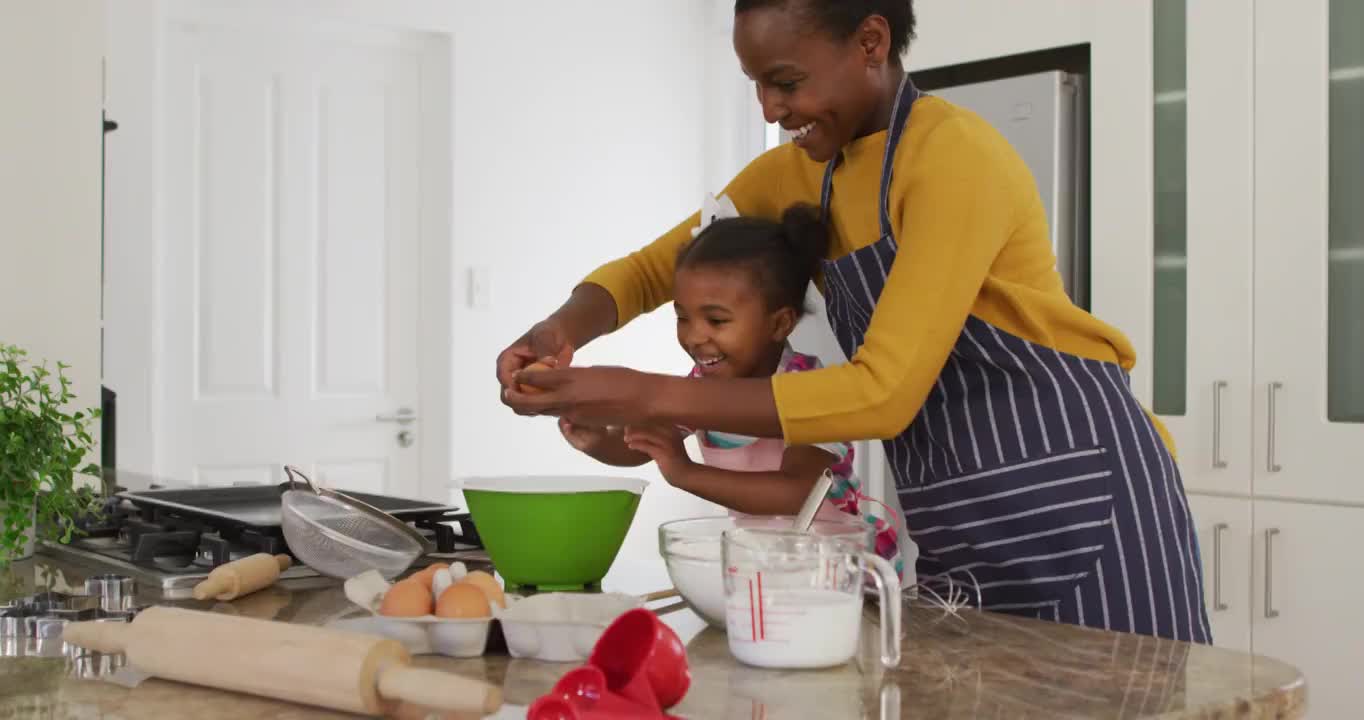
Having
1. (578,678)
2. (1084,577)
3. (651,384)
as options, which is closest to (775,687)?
(578,678)

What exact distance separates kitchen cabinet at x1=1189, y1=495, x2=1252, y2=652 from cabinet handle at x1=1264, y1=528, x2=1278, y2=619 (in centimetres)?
3

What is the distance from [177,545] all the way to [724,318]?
687mm

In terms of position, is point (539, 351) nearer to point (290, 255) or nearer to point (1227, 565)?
point (1227, 565)

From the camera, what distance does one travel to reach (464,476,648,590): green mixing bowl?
1.33m

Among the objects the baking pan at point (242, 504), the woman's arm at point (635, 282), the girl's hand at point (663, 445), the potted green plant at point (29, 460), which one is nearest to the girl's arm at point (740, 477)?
the girl's hand at point (663, 445)

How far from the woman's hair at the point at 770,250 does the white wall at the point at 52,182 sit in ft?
3.32

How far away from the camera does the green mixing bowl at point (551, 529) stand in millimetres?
1330

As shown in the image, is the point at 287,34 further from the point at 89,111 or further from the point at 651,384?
the point at 651,384

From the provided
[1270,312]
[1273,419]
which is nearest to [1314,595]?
[1273,419]

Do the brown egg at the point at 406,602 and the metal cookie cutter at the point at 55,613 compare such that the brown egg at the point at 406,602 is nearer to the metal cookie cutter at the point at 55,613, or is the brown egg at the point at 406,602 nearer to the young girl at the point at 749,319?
the metal cookie cutter at the point at 55,613

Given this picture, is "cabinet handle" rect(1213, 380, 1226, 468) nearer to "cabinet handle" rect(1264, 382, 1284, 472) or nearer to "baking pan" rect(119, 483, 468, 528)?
"cabinet handle" rect(1264, 382, 1284, 472)

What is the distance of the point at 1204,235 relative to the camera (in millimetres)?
2572

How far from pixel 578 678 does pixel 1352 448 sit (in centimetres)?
199

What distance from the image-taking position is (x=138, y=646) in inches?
38.4
